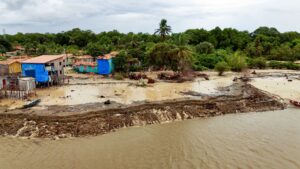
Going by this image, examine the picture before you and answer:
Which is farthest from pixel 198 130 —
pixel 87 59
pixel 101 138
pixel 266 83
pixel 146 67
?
pixel 87 59

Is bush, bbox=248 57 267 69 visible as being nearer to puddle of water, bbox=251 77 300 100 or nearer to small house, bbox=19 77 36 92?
puddle of water, bbox=251 77 300 100

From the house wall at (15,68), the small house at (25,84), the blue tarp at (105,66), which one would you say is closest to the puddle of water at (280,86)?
the blue tarp at (105,66)

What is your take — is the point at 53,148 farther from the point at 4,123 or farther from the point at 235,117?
the point at 235,117

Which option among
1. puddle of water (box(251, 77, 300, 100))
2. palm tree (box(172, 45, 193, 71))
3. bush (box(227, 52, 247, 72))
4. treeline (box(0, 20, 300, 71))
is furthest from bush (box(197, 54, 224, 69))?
puddle of water (box(251, 77, 300, 100))

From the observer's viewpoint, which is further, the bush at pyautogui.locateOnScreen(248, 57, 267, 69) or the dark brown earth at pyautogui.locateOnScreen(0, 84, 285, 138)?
the bush at pyautogui.locateOnScreen(248, 57, 267, 69)

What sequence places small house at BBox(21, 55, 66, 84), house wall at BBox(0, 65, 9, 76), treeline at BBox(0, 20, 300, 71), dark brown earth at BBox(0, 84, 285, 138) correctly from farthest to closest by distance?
treeline at BBox(0, 20, 300, 71) < small house at BBox(21, 55, 66, 84) < house wall at BBox(0, 65, 9, 76) < dark brown earth at BBox(0, 84, 285, 138)

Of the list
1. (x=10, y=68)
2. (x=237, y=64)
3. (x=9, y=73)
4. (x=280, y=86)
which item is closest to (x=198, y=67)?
(x=237, y=64)

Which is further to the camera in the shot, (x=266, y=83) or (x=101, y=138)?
(x=266, y=83)
